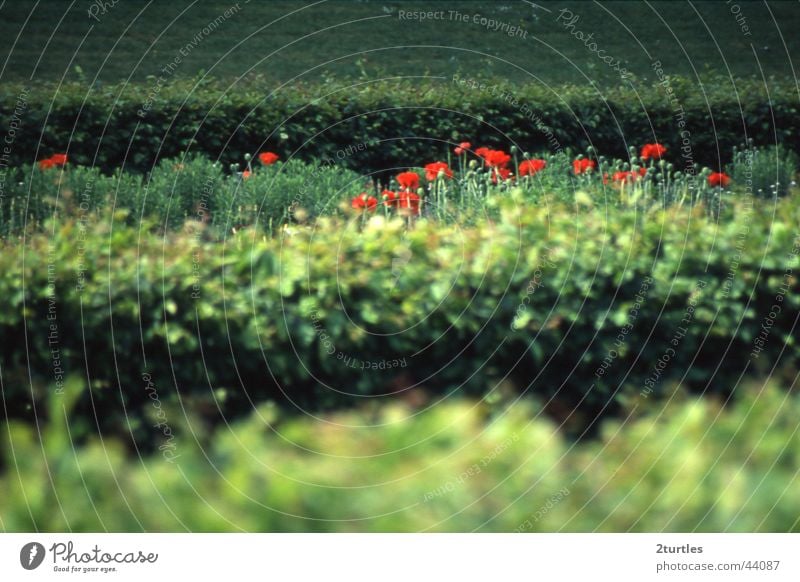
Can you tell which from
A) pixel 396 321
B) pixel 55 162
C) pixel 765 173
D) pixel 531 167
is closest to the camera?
pixel 396 321

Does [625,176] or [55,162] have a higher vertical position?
[55,162]

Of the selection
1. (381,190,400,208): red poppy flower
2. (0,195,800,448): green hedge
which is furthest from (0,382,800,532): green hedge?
(381,190,400,208): red poppy flower

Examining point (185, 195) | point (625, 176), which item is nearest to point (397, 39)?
point (185, 195)

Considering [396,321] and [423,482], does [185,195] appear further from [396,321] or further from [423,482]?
[423,482]

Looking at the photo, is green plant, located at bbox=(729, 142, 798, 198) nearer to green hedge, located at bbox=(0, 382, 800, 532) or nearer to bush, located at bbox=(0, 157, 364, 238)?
bush, located at bbox=(0, 157, 364, 238)

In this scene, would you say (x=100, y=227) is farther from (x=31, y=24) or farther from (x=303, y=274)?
(x=31, y=24)

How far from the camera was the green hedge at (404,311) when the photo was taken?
14.6ft

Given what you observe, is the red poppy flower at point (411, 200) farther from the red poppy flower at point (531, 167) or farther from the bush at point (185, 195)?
the red poppy flower at point (531, 167)

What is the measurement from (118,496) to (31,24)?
681 inches

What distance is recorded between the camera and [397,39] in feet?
61.0

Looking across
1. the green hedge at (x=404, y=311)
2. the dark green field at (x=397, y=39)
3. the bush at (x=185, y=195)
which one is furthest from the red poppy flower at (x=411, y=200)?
the dark green field at (x=397, y=39)
